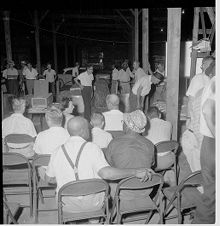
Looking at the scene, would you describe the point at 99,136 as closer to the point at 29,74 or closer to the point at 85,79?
the point at 85,79

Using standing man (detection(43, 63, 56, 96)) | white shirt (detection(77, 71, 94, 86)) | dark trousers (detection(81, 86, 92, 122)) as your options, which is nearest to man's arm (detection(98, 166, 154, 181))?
dark trousers (detection(81, 86, 92, 122))

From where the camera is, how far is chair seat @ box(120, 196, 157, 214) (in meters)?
3.00

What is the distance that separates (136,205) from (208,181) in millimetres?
734

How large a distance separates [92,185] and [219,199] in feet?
3.77

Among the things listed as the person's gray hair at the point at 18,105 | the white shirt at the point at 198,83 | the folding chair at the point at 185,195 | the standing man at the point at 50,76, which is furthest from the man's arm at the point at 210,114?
the standing man at the point at 50,76

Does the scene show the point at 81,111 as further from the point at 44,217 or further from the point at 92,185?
the point at 92,185

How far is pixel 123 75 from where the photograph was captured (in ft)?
46.9

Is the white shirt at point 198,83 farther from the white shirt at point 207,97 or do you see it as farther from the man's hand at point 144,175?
the man's hand at point 144,175

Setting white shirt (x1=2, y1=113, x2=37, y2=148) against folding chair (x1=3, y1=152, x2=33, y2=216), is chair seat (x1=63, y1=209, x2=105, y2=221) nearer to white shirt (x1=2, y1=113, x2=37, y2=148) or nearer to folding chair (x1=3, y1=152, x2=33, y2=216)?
folding chair (x1=3, y1=152, x2=33, y2=216)

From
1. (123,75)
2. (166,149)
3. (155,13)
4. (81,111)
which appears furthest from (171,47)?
(155,13)

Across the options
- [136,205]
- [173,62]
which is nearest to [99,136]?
[136,205]

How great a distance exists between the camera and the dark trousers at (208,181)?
9.34ft

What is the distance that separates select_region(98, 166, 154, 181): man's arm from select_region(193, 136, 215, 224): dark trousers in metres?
0.51

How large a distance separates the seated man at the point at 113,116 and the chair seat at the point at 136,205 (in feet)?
7.17
